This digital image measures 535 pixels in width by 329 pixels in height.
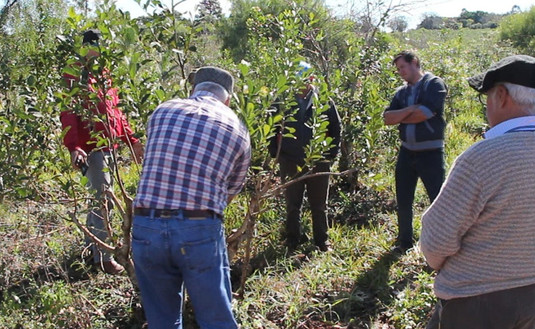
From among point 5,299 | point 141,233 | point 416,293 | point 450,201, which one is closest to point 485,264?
point 450,201

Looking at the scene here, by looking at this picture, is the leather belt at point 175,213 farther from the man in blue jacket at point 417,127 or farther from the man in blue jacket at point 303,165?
the man in blue jacket at point 417,127

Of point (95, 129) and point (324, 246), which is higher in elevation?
point (95, 129)

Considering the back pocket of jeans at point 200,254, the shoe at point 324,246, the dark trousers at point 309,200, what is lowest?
the shoe at point 324,246

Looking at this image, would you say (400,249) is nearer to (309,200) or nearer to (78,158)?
(309,200)

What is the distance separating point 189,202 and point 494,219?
1.34 metres

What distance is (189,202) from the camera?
2.48 meters

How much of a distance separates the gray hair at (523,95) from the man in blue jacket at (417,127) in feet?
8.05

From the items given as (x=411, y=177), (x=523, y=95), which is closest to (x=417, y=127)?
(x=411, y=177)

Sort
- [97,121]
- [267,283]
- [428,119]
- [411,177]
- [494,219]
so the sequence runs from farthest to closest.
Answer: [411,177], [428,119], [267,283], [97,121], [494,219]

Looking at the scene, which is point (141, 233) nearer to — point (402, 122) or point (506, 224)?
point (506, 224)

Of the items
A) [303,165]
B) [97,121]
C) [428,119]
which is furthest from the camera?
[428,119]

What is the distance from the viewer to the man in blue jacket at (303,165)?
4316 mm

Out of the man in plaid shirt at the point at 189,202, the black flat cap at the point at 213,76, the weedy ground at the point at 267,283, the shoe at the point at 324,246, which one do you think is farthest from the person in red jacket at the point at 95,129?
the shoe at the point at 324,246

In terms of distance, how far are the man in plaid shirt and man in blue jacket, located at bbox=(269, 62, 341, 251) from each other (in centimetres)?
158
